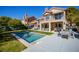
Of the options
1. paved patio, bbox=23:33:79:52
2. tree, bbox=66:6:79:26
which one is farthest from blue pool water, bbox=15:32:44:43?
tree, bbox=66:6:79:26

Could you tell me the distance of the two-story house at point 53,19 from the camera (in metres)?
4.67

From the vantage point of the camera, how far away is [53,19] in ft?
15.8

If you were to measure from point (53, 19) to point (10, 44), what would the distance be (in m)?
1.30

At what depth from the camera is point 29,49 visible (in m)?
4.59

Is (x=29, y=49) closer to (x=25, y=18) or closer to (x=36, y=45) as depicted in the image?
(x=36, y=45)

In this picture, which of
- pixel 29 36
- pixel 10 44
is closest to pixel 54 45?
pixel 29 36

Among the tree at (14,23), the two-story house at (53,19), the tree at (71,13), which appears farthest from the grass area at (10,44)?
the tree at (71,13)

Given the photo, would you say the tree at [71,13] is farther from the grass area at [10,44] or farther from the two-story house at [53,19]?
the grass area at [10,44]

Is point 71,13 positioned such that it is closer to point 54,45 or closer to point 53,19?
point 53,19

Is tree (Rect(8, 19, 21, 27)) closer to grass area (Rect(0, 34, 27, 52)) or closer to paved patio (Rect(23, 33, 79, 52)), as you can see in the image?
grass area (Rect(0, 34, 27, 52))

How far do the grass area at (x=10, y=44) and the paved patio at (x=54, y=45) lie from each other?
0.20 metres
